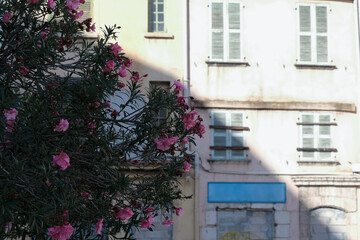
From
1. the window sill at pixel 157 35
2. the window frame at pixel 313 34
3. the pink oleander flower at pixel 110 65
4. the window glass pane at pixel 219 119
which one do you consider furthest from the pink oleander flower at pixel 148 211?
the window frame at pixel 313 34

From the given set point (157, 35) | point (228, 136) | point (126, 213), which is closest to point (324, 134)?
point (228, 136)

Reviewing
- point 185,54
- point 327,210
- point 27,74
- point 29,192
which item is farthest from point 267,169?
point 29,192

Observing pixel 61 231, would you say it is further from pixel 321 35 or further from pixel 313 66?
pixel 321 35

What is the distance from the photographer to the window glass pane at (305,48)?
18.6m

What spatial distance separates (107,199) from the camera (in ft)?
26.5

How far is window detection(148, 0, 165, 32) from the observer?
18344mm

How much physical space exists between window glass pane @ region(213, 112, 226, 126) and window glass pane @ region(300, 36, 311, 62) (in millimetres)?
2598

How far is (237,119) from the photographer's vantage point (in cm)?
1812

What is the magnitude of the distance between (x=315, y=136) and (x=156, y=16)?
509 centimetres

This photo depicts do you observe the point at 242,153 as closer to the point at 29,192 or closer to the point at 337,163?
the point at 337,163

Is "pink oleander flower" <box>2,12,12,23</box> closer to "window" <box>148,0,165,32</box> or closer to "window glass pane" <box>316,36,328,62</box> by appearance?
"window" <box>148,0,165,32</box>

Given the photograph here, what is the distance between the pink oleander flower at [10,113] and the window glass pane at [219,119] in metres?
11.5

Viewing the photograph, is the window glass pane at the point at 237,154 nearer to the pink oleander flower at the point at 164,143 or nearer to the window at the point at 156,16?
the window at the point at 156,16


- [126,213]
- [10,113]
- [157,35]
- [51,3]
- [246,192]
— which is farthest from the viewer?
[157,35]
